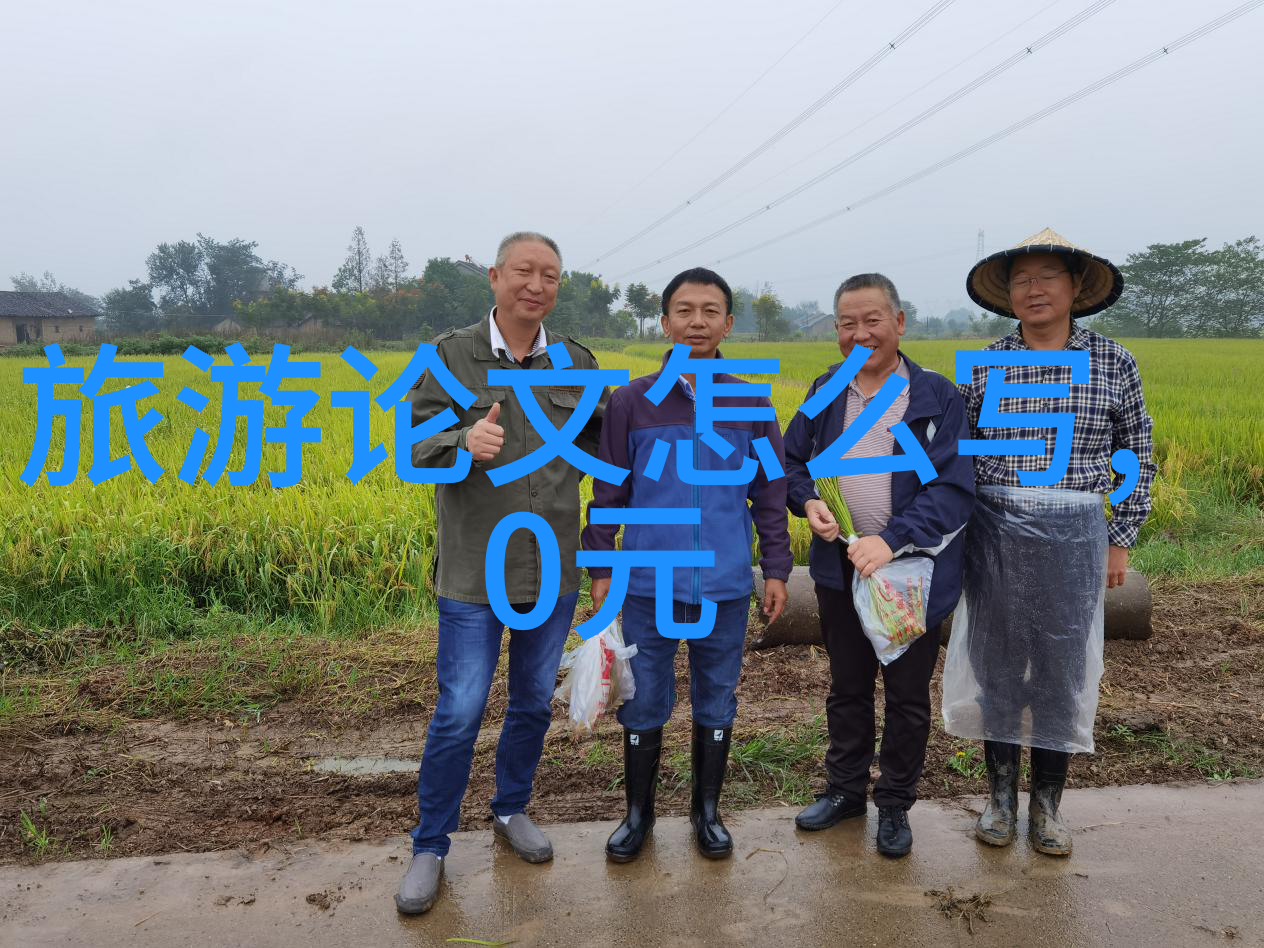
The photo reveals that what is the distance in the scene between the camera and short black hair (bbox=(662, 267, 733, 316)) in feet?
7.06

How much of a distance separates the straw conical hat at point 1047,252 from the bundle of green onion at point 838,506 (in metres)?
0.73

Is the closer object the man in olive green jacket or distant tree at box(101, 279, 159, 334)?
the man in olive green jacket

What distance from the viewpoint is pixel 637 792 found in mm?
2348

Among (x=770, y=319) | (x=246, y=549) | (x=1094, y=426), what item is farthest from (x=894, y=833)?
(x=770, y=319)

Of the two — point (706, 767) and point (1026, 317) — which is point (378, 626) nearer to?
point (706, 767)

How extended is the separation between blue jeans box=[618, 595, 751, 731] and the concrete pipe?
1568 mm

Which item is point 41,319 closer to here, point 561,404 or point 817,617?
point 817,617

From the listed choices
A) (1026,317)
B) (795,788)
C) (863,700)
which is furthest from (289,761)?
(1026,317)

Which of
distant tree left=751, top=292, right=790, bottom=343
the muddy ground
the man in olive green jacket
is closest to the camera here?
the man in olive green jacket

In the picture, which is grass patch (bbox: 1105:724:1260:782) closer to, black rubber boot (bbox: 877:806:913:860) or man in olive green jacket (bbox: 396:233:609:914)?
black rubber boot (bbox: 877:806:913:860)

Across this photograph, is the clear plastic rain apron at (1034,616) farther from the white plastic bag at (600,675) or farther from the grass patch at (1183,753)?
the white plastic bag at (600,675)

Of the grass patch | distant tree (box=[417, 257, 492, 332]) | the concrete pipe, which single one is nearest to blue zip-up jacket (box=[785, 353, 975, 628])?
the grass patch

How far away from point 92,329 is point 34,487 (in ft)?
133

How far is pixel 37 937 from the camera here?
2.00m
